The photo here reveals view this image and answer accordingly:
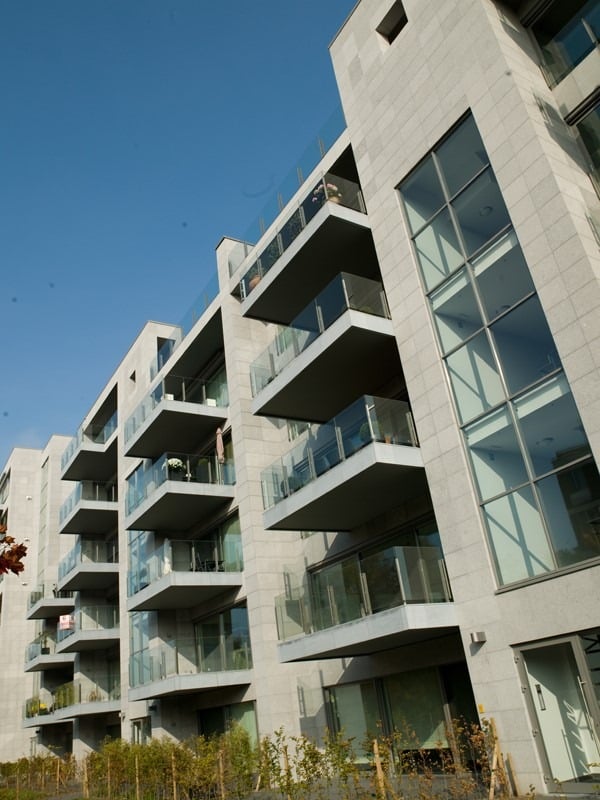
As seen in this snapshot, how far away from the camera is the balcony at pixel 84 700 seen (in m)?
30.2

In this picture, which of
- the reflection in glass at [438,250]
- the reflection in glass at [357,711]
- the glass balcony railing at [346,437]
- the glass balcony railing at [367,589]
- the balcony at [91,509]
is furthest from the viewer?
the balcony at [91,509]

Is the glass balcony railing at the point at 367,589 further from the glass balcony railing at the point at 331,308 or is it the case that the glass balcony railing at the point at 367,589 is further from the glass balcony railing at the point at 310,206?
the glass balcony railing at the point at 310,206

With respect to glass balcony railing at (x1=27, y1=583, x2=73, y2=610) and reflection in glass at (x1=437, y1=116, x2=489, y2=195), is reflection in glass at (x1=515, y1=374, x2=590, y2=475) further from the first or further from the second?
glass balcony railing at (x1=27, y1=583, x2=73, y2=610)

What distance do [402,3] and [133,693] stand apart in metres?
21.9

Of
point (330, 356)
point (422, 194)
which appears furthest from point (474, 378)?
point (422, 194)

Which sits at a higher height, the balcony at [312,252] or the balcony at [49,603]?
the balcony at [312,252]

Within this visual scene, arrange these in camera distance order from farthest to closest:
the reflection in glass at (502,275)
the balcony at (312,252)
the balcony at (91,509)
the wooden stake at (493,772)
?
the balcony at (91,509) < the balcony at (312,252) < the reflection in glass at (502,275) < the wooden stake at (493,772)

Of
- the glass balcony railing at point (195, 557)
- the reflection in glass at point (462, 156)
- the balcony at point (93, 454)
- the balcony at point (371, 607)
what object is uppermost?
the balcony at point (93, 454)

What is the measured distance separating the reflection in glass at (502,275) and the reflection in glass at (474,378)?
0.64 m

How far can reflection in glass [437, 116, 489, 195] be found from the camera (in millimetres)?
13258

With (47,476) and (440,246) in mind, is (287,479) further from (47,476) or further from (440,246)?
(47,476)

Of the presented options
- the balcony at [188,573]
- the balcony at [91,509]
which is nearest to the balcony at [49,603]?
the balcony at [91,509]

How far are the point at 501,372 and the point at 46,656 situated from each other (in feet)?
106

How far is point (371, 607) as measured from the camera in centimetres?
1352
